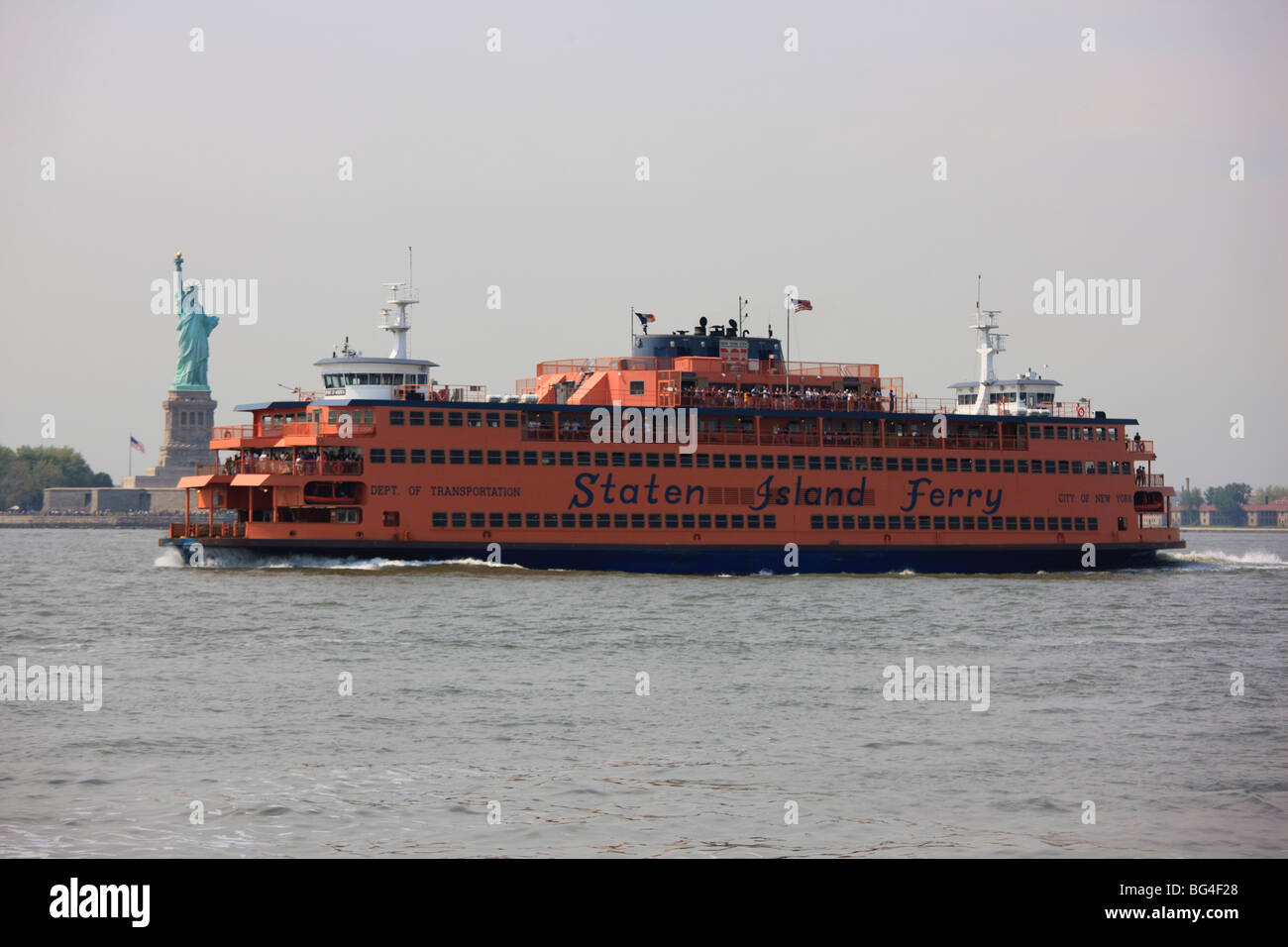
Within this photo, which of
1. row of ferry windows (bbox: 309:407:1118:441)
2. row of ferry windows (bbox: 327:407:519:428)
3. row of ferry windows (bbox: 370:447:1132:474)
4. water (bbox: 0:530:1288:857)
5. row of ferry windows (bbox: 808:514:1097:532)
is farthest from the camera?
row of ferry windows (bbox: 808:514:1097:532)

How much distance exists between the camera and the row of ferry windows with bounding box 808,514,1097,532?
6912cm

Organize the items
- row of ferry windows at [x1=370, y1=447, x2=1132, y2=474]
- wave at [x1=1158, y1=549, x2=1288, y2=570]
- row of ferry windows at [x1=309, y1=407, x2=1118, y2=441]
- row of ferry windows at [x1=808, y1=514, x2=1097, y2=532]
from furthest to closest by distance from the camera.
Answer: wave at [x1=1158, y1=549, x2=1288, y2=570] → row of ferry windows at [x1=808, y1=514, x2=1097, y2=532] → row of ferry windows at [x1=370, y1=447, x2=1132, y2=474] → row of ferry windows at [x1=309, y1=407, x2=1118, y2=441]

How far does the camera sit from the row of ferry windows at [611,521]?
61.8m

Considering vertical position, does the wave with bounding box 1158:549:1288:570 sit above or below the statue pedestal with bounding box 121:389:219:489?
below

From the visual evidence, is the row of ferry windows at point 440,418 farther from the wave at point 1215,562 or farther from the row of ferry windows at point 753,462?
the wave at point 1215,562

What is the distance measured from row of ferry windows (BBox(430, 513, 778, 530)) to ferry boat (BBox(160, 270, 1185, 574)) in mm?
92

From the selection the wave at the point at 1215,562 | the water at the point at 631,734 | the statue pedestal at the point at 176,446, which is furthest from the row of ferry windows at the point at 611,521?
the statue pedestal at the point at 176,446

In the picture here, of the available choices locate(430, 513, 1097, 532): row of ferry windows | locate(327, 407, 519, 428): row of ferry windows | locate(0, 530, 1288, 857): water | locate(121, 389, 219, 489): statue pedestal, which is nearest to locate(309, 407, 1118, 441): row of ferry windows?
locate(327, 407, 519, 428): row of ferry windows

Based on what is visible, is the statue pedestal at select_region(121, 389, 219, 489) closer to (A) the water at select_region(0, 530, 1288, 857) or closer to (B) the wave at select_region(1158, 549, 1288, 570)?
(B) the wave at select_region(1158, 549, 1288, 570)

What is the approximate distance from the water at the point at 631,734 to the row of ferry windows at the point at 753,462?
17.1m
